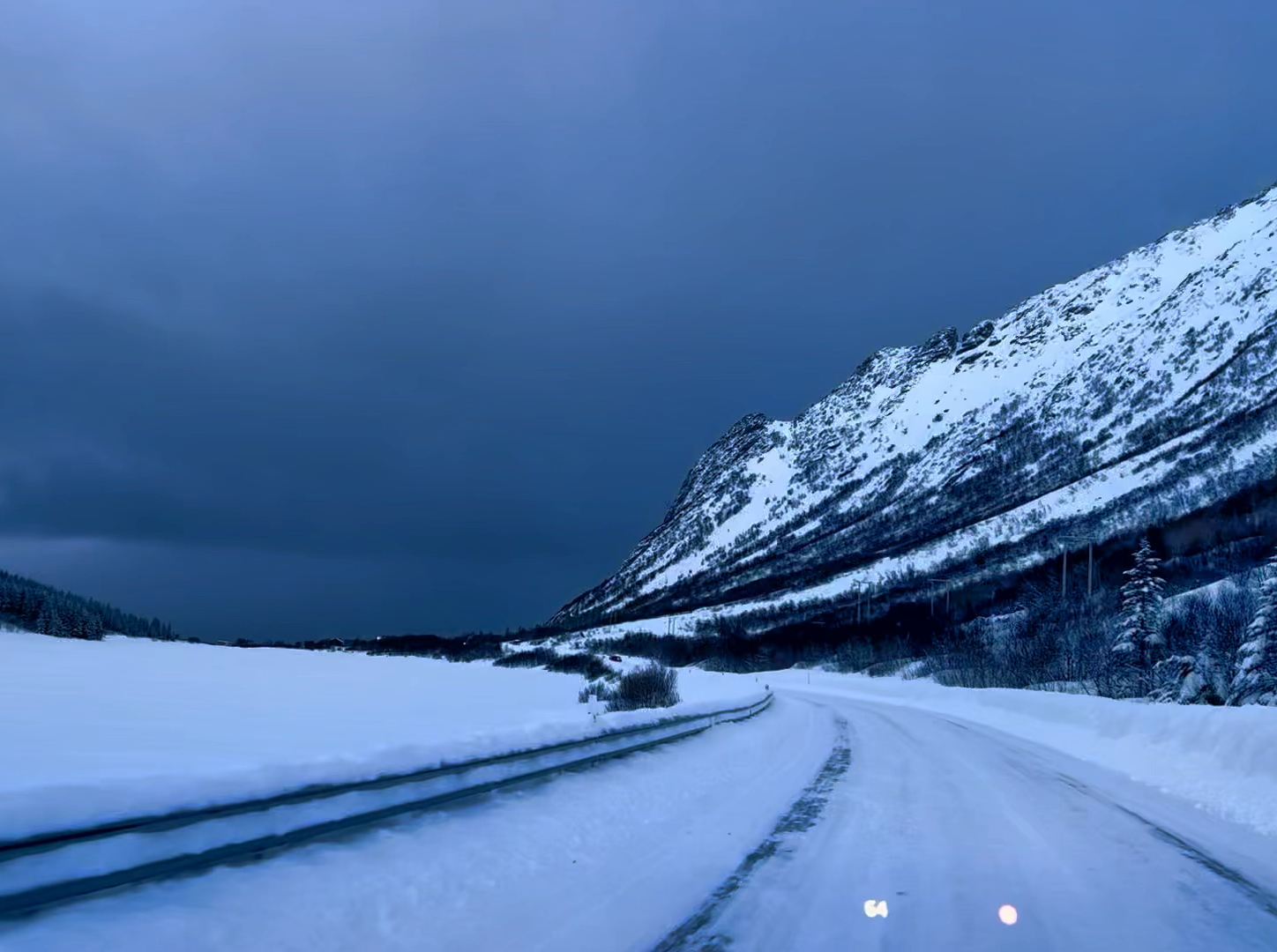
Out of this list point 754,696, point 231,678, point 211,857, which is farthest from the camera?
point 754,696

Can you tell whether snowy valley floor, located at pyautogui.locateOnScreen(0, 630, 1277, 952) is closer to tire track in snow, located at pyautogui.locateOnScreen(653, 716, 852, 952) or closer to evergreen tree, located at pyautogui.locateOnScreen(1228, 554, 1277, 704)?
tire track in snow, located at pyautogui.locateOnScreen(653, 716, 852, 952)

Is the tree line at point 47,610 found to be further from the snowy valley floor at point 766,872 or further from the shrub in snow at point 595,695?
the snowy valley floor at point 766,872

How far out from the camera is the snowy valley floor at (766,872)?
14.7 feet

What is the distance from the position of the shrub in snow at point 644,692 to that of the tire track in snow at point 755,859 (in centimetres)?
834

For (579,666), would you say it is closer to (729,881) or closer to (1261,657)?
(1261,657)

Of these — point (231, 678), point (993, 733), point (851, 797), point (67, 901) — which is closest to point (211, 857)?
point (67, 901)

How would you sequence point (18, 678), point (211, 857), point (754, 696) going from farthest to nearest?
point (754, 696)
point (18, 678)
point (211, 857)

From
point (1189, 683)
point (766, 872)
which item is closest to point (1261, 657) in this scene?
point (1189, 683)

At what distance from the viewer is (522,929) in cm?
481

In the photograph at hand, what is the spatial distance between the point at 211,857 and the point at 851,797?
676cm

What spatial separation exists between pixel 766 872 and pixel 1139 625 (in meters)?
35.8

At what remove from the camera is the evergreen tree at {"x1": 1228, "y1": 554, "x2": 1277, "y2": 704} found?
952 inches

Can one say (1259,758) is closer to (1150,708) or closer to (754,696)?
(1150,708)

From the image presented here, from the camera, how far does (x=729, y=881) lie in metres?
5.83
